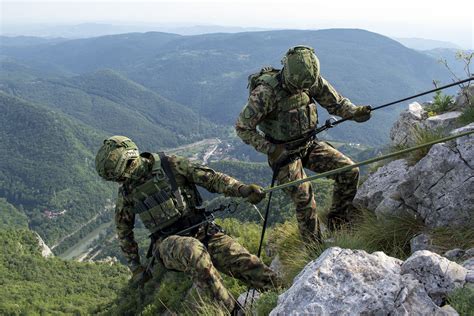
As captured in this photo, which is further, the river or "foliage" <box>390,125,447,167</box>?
the river

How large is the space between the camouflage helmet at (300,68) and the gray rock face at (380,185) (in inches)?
90.9

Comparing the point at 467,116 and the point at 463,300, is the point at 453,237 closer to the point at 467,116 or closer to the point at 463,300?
the point at 463,300

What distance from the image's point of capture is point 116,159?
6.60m

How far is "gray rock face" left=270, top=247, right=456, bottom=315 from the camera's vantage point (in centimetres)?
331

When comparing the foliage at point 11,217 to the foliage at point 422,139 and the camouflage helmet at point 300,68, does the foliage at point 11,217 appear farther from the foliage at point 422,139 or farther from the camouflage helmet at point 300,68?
the foliage at point 422,139

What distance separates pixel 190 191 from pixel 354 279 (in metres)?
3.94

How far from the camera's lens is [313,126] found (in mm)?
7527

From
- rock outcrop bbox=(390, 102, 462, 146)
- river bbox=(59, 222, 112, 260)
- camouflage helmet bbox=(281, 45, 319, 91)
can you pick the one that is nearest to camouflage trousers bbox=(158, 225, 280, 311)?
camouflage helmet bbox=(281, 45, 319, 91)

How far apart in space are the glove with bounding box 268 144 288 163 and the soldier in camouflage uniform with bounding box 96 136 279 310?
99 centimetres

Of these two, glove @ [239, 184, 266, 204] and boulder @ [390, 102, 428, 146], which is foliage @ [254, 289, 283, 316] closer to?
glove @ [239, 184, 266, 204]

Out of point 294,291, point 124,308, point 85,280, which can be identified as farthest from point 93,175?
point 294,291

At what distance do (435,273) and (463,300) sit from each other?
0.40 m

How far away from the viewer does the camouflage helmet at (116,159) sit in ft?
21.6

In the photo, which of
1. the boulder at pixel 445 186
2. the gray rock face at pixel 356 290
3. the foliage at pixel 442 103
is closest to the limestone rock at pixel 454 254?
the boulder at pixel 445 186
